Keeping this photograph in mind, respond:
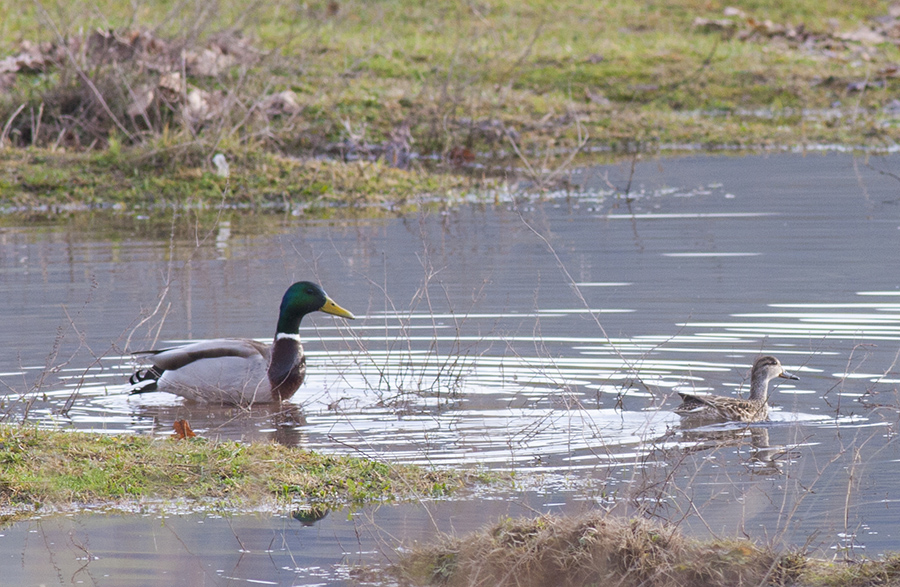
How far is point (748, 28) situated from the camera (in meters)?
37.4

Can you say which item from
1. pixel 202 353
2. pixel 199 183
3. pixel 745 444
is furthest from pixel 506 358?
pixel 199 183

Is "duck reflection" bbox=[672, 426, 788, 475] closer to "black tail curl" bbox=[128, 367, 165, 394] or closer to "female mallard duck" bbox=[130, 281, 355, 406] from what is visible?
"female mallard duck" bbox=[130, 281, 355, 406]

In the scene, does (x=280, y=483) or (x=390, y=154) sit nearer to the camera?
(x=280, y=483)

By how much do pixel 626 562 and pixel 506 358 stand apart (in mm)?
5636

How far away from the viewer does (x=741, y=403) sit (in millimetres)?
8867

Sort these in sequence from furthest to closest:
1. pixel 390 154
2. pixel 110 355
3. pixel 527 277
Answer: pixel 390 154 → pixel 527 277 → pixel 110 355

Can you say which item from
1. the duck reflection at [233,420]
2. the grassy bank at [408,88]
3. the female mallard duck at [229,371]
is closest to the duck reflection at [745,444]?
the duck reflection at [233,420]

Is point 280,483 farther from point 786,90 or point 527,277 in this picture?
point 786,90

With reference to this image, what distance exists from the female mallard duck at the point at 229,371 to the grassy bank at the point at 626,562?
4501 millimetres

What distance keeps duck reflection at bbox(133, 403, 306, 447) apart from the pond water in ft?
0.13

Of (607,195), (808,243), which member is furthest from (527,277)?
(607,195)

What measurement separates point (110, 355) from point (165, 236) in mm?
6294

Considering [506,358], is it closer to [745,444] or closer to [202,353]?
[202,353]

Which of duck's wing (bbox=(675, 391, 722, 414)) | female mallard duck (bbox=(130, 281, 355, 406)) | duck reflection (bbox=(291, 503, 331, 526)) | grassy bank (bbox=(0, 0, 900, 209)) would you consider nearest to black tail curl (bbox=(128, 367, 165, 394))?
female mallard duck (bbox=(130, 281, 355, 406))
